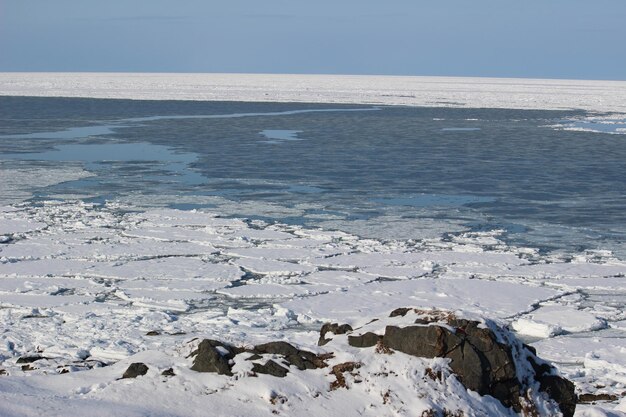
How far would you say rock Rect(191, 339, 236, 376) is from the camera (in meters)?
4.32

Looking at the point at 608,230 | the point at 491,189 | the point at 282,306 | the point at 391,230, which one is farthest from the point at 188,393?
the point at 491,189

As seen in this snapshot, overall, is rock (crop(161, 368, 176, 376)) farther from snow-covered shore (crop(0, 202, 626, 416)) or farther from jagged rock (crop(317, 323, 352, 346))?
jagged rock (crop(317, 323, 352, 346))

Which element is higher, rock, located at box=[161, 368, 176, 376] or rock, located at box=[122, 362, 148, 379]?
rock, located at box=[161, 368, 176, 376]

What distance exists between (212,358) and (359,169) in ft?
36.6

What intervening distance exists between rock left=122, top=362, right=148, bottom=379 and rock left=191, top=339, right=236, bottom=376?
22 cm

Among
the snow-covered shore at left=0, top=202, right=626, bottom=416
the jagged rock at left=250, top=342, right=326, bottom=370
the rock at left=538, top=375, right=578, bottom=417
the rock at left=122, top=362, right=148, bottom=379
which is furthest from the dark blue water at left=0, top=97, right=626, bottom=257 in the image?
the rock at left=122, top=362, right=148, bottom=379

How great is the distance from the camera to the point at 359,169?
15.4 meters

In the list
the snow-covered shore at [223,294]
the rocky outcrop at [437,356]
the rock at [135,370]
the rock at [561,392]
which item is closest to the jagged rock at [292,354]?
the rocky outcrop at [437,356]

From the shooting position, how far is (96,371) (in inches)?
180

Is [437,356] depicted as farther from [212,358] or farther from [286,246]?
[286,246]

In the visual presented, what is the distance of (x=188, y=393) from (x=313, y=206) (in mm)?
7503

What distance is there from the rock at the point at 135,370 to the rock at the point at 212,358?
22 cm

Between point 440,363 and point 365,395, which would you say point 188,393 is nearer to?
point 365,395

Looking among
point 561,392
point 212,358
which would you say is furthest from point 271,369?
point 561,392
